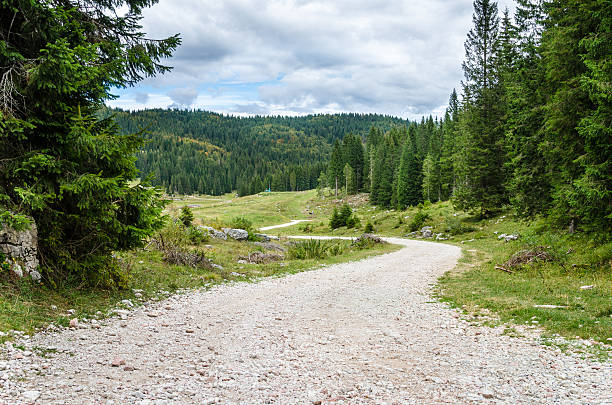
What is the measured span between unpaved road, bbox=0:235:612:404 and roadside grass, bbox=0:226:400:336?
25.4 inches

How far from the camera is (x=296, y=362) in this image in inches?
232

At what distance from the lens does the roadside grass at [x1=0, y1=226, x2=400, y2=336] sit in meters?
6.60

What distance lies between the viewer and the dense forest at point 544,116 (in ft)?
39.9

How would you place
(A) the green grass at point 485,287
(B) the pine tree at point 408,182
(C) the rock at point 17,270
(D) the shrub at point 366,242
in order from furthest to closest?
(B) the pine tree at point 408,182 < (D) the shrub at point 366,242 < (C) the rock at point 17,270 < (A) the green grass at point 485,287

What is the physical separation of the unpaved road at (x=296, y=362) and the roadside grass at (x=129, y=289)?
2.12 ft

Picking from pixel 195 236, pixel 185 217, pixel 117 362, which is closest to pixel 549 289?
pixel 117 362

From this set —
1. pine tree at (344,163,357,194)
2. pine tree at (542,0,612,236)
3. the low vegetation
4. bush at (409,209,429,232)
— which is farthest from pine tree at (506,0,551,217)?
pine tree at (344,163,357,194)

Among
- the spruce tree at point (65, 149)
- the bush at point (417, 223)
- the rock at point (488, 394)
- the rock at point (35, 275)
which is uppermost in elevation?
the spruce tree at point (65, 149)

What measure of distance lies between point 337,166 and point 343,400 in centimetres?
9069

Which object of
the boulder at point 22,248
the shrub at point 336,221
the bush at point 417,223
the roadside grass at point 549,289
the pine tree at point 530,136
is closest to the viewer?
the boulder at point 22,248

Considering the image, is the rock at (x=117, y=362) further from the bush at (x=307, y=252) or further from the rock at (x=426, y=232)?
the rock at (x=426, y=232)

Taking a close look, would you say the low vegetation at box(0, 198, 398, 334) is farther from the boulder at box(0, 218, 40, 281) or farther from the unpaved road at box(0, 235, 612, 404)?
the unpaved road at box(0, 235, 612, 404)

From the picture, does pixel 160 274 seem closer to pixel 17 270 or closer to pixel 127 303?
pixel 127 303

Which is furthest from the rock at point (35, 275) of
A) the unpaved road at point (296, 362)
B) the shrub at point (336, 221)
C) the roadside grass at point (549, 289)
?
the shrub at point (336, 221)
